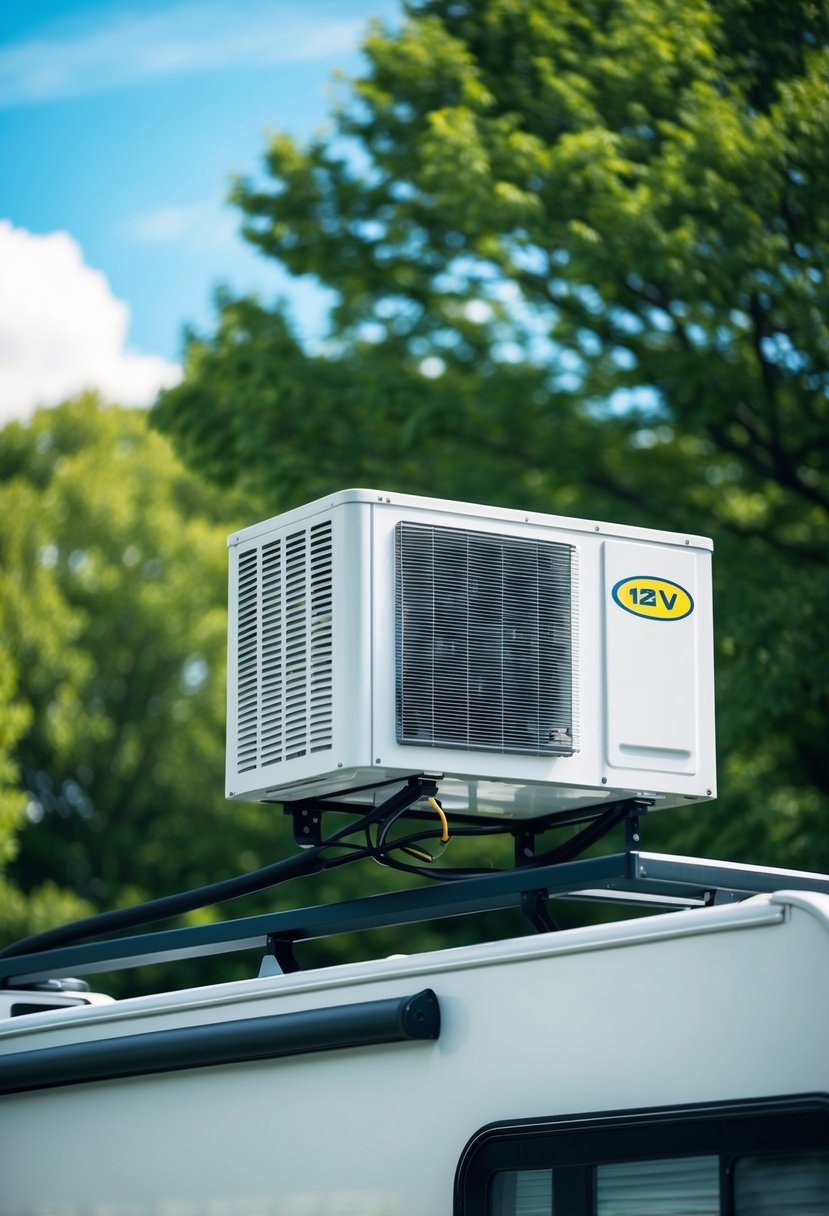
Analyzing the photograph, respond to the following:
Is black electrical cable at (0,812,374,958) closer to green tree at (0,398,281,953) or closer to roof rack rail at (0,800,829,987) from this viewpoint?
roof rack rail at (0,800,829,987)

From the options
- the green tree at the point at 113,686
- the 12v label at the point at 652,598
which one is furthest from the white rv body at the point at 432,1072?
the green tree at the point at 113,686

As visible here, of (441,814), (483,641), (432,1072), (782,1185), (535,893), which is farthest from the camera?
(483,641)

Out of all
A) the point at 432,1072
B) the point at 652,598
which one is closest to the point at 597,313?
the point at 652,598

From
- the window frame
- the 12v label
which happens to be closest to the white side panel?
the 12v label

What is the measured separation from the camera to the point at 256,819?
71.8 ft

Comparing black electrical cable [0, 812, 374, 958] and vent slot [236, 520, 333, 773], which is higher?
vent slot [236, 520, 333, 773]

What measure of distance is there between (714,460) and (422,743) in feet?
31.2

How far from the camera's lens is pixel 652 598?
3.88 m

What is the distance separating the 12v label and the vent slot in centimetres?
70

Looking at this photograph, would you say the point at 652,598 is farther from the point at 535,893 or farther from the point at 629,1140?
the point at 629,1140

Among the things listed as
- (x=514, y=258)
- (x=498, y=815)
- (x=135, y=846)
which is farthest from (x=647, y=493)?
(x=135, y=846)

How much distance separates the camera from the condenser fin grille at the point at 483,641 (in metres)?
3.66

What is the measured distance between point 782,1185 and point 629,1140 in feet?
1.04

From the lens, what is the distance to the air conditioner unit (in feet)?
11.9
